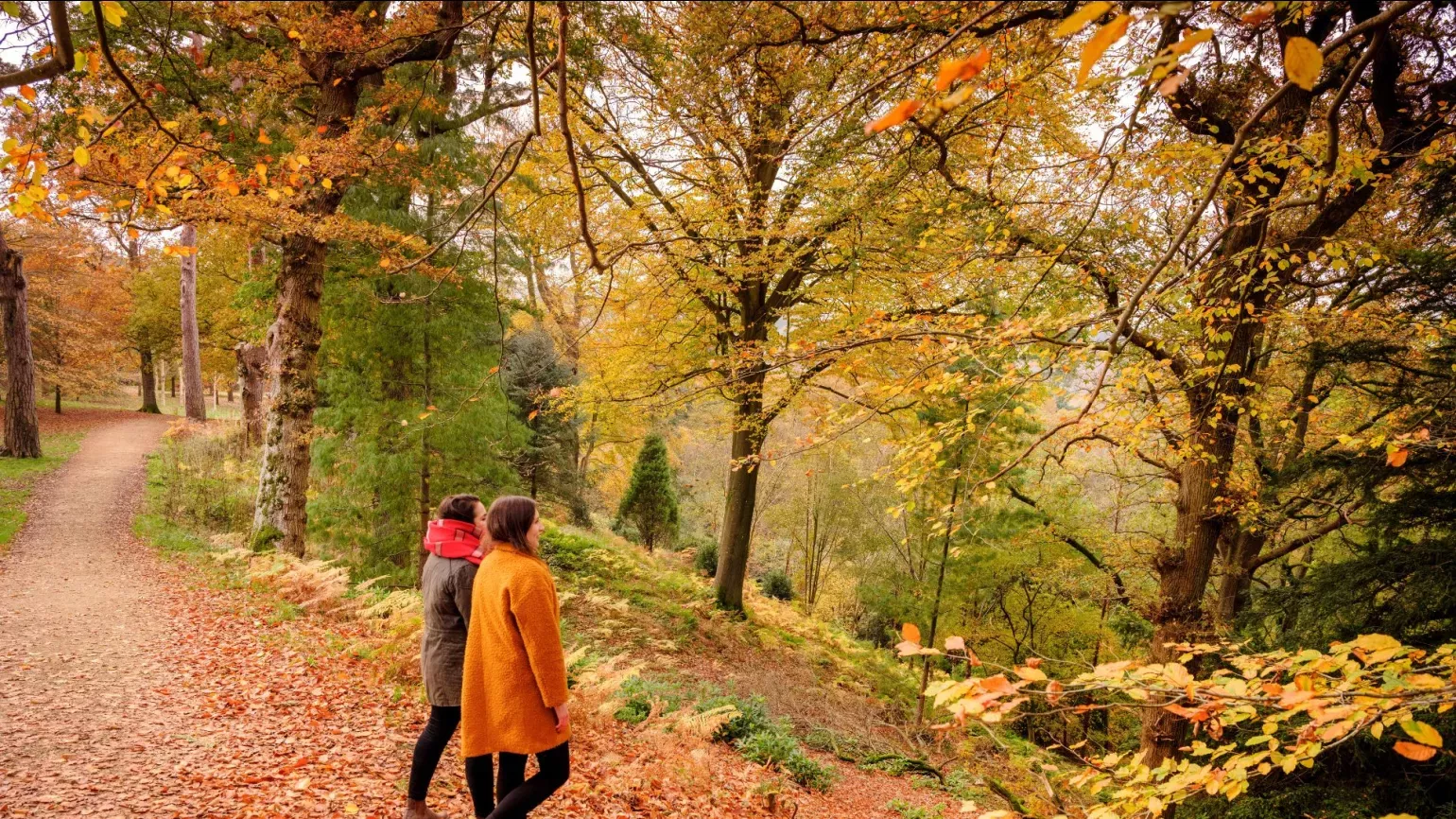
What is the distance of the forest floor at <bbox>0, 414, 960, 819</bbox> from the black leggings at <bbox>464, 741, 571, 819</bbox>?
1.09 metres

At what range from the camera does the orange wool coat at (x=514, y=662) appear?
2.84 metres

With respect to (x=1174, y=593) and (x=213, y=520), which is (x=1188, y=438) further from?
(x=213, y=520)

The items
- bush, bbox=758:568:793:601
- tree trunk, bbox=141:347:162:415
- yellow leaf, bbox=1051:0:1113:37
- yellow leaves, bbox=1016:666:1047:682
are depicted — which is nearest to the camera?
yellow leaf, bbox=1051:0:1113:37

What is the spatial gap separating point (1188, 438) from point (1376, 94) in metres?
2.82

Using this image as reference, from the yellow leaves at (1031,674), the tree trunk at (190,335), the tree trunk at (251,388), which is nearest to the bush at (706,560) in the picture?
the tree trunk at (251,388)

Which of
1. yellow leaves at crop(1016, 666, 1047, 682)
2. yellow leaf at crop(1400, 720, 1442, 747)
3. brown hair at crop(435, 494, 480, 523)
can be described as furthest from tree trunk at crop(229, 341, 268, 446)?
yellow leaf at crop(1400, 720, 1442, 747)

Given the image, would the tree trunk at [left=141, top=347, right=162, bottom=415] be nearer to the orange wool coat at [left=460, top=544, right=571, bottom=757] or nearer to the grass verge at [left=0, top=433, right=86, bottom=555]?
the grass verge at [left=0, top=433, right=86, bottom=555]

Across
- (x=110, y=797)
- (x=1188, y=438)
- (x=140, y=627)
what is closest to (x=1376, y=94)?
(x=1188, y=438)

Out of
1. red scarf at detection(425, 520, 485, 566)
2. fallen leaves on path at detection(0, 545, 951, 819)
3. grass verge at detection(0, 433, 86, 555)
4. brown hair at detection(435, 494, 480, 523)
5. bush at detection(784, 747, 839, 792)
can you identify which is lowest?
bush at detection(784, 747, 839, 792)

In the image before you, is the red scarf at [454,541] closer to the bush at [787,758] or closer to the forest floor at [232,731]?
the forest floor at [232,731]

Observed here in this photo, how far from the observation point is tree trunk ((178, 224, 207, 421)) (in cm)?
1786

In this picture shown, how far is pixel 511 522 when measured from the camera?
9.56 ft

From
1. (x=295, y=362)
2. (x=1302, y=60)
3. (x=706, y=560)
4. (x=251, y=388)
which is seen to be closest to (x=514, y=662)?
(x=1302, y=60)

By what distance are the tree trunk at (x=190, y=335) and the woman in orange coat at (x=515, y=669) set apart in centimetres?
1986
